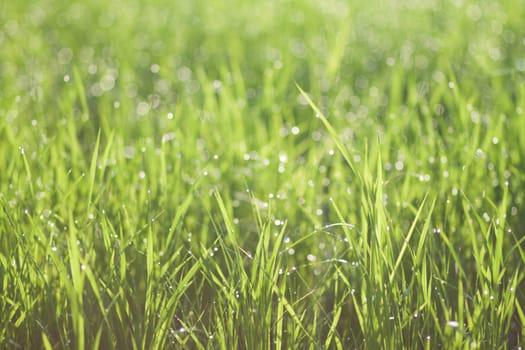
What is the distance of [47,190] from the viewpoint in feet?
4.52

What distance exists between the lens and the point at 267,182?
4.99 ft

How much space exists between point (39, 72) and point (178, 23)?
0.78 m

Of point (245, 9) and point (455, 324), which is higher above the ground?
point (245, 9)

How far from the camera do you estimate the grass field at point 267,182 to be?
1.06m

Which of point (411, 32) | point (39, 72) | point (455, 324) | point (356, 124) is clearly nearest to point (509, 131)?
point (356, 124)

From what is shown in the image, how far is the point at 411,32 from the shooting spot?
2461 millimetres

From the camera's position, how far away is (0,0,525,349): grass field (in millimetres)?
1058

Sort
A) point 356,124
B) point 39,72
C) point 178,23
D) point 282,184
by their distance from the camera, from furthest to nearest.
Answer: point 178,23 → point 39,72 → point 356,124 → point 282,184

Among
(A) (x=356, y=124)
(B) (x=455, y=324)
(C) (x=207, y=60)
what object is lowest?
(B) (x=455, y=324)

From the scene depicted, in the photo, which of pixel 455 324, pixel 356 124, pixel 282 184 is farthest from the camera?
pixel 356 124

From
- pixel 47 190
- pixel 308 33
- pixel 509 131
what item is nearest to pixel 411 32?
pixel 308 33

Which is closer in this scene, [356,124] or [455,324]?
[455,324]

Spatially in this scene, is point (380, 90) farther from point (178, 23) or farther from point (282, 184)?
point (178, 23)

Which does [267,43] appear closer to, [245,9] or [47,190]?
[245,9]
